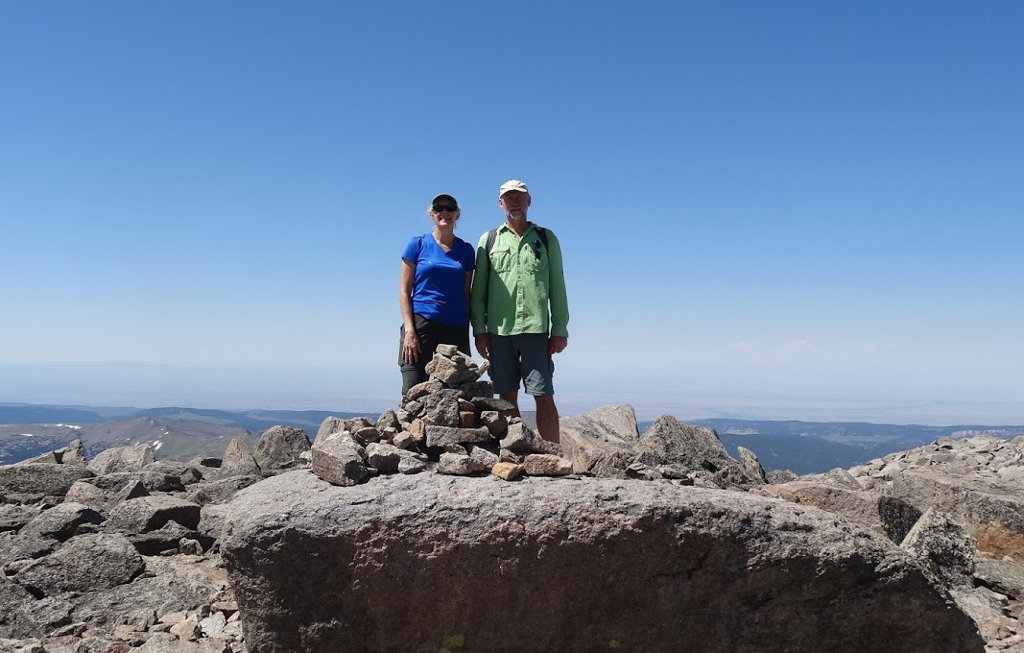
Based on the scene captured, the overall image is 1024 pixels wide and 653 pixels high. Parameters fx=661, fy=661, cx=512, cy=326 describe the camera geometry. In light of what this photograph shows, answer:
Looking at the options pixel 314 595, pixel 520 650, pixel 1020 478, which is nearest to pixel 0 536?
pixel 314 595

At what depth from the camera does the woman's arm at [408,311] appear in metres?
7.38

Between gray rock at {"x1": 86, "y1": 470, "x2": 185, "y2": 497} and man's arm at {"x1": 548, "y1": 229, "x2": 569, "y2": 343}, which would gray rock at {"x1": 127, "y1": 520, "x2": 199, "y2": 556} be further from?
man's arm at {"x1": 548, "y1": 229, "x2": 569, "y2": 343}

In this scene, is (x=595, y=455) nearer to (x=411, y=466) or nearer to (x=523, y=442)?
(x=523, y=442)

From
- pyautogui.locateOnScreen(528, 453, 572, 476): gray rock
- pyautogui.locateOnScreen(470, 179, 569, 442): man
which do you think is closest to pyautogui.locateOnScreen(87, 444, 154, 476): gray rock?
pyautogui.locateOnScreen(470, 179, 569, 442): man

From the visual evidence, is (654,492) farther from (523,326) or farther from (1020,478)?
(1020,478)

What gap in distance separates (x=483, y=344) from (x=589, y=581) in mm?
3664

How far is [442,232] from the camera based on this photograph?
7.57 meters

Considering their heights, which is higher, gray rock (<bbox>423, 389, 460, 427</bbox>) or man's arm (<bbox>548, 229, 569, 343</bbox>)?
man's arm (<bbox>548, 229, 569, 343</bbox>)

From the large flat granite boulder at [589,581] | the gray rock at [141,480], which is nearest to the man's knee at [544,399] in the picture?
the large flat granite boulder at [589,581]

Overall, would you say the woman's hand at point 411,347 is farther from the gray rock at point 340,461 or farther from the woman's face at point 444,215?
the gray rock at point 340,461

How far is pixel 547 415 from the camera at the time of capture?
26.0ft

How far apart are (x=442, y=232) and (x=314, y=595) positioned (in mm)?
4122

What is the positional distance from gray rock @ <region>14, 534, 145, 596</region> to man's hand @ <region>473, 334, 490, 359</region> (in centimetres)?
456

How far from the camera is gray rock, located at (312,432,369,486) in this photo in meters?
5.36
